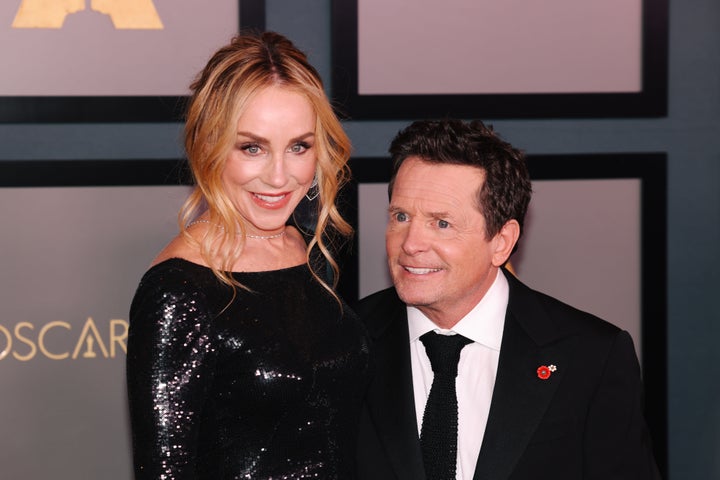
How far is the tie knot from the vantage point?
2.37 meters

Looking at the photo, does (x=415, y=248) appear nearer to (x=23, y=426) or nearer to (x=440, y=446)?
(x=440, y=446)

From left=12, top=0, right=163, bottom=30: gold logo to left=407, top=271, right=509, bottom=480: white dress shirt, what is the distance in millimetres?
1496

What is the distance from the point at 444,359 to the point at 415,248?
279mm

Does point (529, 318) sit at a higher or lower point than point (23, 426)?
higher

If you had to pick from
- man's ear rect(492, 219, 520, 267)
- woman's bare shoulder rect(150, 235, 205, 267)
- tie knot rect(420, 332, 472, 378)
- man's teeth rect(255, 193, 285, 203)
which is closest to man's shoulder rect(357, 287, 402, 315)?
tie knot rect(420, 332, 472, 378)

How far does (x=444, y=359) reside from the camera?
2387mm

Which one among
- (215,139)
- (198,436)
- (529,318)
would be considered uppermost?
(215,139)

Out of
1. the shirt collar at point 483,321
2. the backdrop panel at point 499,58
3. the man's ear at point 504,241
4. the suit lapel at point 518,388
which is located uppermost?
the backdrop panel at point 499,58

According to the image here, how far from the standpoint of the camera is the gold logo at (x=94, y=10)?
328cm

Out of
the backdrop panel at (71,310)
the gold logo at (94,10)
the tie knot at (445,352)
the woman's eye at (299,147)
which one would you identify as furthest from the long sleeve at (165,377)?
the gold logo at (94,10)

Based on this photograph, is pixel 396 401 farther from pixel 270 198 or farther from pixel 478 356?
pixel 270 198

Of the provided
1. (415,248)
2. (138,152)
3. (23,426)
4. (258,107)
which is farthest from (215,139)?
(23,426)

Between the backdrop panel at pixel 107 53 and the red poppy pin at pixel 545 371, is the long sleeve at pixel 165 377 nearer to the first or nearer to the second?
the red poppy pin at pixel 545 371

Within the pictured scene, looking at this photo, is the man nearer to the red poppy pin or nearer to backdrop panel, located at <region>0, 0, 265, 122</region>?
the red poppy pin
